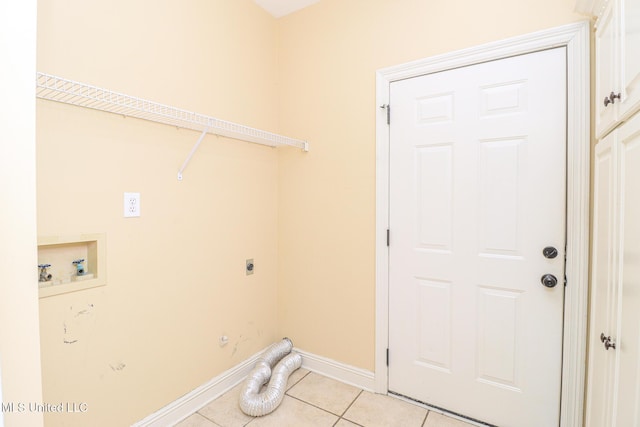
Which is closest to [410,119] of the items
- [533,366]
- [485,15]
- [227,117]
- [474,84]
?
[474,84]

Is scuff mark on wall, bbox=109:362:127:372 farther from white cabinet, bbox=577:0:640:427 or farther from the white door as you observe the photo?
white cabinet, bbox=577:0:640:427

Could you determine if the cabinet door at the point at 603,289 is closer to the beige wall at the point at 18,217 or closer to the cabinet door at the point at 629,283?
the cabinet door at the point at 629,283

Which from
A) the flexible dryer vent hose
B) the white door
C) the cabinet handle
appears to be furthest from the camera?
the flexible dryer vent hose

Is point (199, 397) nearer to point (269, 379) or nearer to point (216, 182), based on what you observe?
point (269, 379)

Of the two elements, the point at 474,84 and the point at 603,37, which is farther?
the point at 474,84

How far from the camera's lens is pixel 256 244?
Answer: 2.33 metres

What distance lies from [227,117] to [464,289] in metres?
1.91

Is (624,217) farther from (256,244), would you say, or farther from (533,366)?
(256,244)

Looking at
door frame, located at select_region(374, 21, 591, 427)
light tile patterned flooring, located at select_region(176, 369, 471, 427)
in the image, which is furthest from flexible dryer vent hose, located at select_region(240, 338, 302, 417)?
door frame, located at select_region(374, 21, 591, 427)

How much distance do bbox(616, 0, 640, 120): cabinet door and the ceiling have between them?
1910 millimetres

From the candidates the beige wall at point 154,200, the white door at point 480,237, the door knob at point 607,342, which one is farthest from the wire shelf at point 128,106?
the door knob at point 607,342

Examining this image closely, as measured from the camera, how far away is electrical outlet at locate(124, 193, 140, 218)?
1.54 metres

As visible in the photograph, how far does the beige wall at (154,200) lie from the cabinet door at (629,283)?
6.49 ft

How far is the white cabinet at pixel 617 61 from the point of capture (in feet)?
2.97
